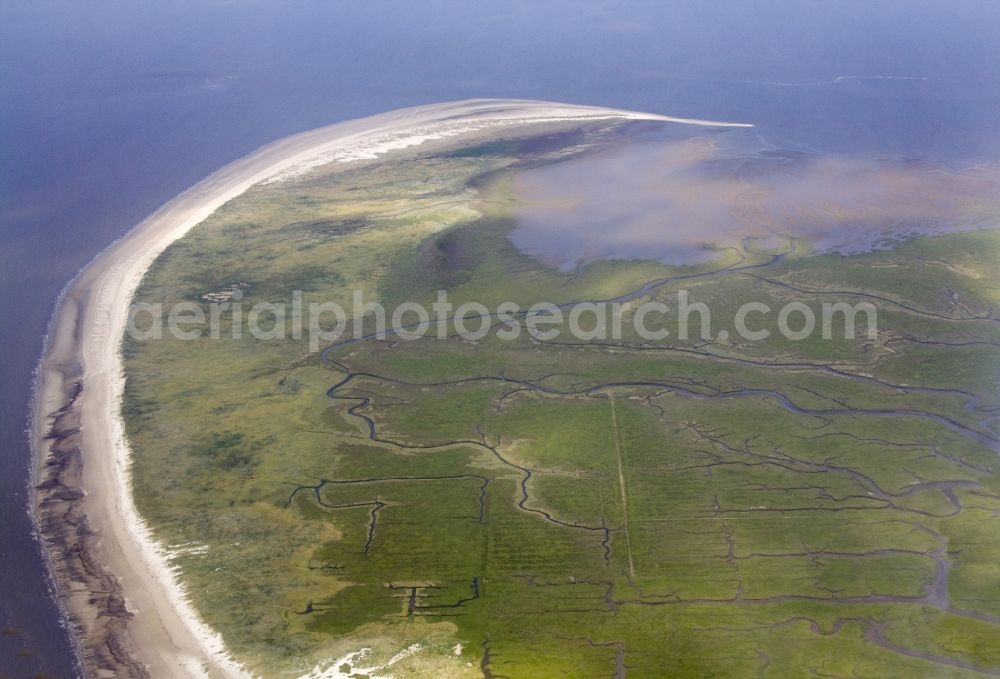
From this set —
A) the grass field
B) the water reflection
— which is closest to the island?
the grass field

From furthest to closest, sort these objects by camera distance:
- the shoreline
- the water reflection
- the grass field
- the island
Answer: the water reflection → the shoreline → the island → the grass field

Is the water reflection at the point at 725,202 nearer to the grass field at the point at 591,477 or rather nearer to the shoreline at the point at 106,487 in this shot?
the grass field at the point at 591,477

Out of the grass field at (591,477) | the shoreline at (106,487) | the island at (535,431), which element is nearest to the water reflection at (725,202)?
the island at (535,431)

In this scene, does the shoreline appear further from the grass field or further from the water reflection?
the water reflection

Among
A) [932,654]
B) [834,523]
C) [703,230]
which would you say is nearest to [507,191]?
[703,230]

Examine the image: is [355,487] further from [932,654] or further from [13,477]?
[932,654]
